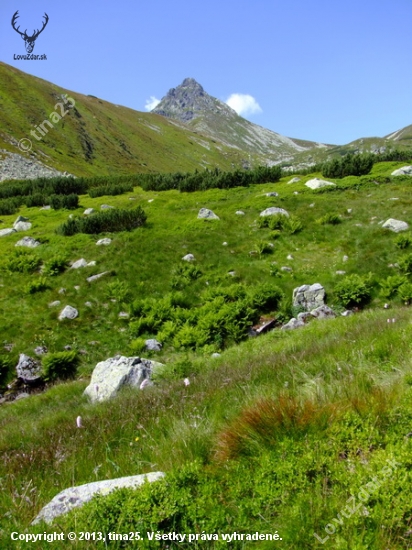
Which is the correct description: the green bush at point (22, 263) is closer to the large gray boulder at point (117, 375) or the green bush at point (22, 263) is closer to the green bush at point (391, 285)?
the large gray boulder at point (117, 375)

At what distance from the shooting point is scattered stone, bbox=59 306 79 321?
13883 millimetres

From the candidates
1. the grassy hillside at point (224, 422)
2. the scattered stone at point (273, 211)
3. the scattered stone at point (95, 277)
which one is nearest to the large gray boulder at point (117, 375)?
the grassy hillside at point (224, 422)

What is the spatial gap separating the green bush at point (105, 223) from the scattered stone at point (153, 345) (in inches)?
412

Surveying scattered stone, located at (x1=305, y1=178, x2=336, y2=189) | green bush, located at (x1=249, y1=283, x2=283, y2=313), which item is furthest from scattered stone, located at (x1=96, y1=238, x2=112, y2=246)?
scattered stone, located at (x1=305, y1=178, x2=336, y2=189)

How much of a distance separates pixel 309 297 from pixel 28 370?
36.6 feet

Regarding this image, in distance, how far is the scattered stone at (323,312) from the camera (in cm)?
1327

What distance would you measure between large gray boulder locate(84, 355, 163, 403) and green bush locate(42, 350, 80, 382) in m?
2.75

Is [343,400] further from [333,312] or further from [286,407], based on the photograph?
[333,312]

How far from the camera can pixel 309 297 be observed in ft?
47.0

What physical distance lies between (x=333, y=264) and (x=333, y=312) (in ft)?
12.8

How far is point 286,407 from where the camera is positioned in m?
3.79

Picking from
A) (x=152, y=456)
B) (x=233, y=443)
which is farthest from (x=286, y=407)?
(x=152, y=456)

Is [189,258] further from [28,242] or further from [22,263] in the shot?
[28,242]

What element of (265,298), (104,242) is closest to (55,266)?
(104,242)
